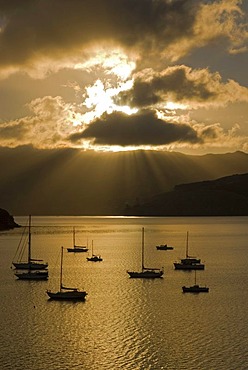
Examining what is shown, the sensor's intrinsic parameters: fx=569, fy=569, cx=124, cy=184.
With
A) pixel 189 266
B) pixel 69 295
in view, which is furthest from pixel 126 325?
pixel 189 266

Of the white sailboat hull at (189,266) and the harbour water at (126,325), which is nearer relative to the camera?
the harbour water at (126,325)

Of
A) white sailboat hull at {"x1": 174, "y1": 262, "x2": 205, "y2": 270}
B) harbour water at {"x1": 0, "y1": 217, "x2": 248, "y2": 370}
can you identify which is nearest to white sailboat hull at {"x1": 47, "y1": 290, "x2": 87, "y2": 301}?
harbour water at {"x1": 0, "y1": 217, "x2": 248, "y2": 370}

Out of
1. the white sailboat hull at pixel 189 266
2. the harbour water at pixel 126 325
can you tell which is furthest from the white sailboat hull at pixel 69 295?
the white sailboat hull at pixel 189 266

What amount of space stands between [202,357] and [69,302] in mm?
33043

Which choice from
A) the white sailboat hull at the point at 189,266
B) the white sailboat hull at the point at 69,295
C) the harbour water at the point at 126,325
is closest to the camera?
the harbour water at the point at 126,325

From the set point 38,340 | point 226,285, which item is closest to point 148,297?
point 226,285

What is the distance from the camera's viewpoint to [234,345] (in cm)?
5772

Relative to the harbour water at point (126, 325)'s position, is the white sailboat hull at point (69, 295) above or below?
above

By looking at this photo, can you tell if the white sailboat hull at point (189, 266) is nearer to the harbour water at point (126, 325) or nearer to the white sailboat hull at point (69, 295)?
the harbour water at point (126, 325)

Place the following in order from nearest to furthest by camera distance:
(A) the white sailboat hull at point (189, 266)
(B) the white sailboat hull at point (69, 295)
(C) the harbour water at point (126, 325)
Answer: (C) the harbour water at point (126, 325), (B) the white sailboat hull at point (69, 295), (A) the white sailboat hull at point (189, 266)

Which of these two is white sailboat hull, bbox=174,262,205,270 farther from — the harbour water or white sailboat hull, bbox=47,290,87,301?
white sailboat hull, bbox=47,290,87,301

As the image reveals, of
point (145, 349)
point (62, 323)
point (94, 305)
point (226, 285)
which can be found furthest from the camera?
point (226, 285)

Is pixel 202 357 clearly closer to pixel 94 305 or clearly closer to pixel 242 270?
pixel 94 305

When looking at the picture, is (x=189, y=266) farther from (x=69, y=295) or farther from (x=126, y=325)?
(x=126, y=325)
